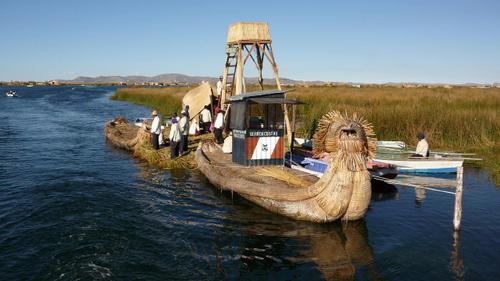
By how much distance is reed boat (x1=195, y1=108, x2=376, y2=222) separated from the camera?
1085 cm

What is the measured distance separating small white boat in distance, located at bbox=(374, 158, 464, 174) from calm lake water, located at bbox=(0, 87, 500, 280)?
35.0 inches

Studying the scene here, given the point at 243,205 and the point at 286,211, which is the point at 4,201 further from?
the point at 286,211

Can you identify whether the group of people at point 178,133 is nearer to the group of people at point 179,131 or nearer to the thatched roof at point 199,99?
the group of people at point 179,131

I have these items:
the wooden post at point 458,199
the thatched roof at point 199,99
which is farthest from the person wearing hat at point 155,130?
the wooden post at point 458,199

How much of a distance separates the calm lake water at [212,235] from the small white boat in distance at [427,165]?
89 centimetres

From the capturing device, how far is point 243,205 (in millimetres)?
14008

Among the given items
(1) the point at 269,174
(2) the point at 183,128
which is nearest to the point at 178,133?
(2) the point at 183,128

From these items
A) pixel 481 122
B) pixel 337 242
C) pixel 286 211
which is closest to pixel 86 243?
pixel 286 211

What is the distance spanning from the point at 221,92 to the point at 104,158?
23.8 ft

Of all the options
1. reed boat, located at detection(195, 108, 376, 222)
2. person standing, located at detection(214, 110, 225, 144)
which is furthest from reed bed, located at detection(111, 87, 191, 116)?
reed boat, located at detection(195, 108, 376, 222)

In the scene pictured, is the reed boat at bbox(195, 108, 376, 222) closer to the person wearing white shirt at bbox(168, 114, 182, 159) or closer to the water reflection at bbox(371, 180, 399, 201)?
the water reflection at bbox(371, 180, 399, 201)

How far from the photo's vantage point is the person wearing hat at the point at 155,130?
20938 millimetres

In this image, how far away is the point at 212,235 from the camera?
37.6 ft

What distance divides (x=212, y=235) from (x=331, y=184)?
347 cm
